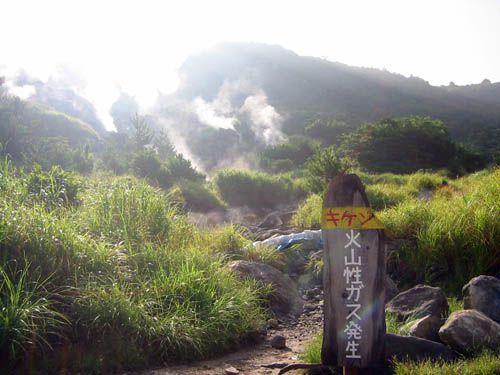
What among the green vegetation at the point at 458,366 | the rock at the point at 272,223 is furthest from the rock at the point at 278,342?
the rock at the point at 272,223

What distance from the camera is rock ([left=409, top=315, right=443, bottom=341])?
341 cm

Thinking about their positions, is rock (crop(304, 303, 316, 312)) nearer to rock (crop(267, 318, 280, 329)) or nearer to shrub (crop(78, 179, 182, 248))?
rock (crop(267, 318, 280, 329))

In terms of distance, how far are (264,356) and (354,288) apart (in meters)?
1.52

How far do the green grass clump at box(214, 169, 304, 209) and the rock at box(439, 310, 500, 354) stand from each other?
13.5m

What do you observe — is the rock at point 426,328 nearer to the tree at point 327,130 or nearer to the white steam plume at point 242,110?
the tree at point 327,130

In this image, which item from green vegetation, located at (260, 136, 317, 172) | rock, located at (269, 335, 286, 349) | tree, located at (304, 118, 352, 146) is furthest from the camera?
tree, located at (304, 118, 352, 146)

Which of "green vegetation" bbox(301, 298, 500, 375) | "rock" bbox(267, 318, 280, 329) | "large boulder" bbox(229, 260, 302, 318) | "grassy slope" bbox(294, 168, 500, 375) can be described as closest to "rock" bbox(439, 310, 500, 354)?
"green vegetation" bbox(301, 298, 500, 375)

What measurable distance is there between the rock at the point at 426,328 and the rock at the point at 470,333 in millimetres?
187

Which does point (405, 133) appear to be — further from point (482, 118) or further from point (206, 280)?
point (482, 118)

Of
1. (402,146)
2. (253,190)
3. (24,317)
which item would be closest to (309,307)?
(24,317)

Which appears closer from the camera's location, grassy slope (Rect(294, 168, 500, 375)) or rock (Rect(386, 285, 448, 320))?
rock (Rect(386, 285, 448, 320))

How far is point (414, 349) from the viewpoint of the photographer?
3.10 metres

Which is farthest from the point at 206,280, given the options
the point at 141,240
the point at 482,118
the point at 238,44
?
the point at 238,44

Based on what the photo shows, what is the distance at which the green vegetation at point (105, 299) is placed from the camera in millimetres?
3334
